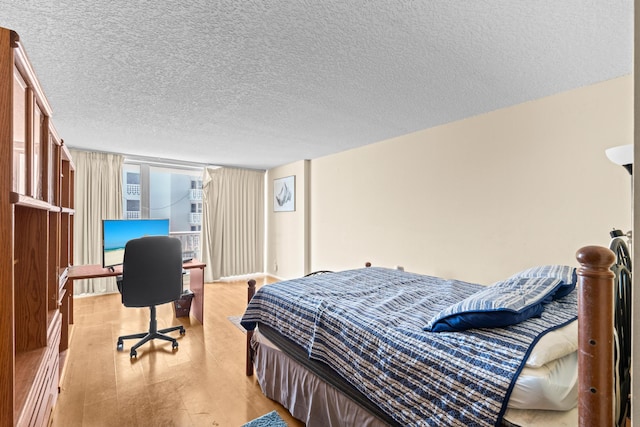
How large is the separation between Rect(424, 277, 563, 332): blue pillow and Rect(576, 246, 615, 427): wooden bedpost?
19.5 inches

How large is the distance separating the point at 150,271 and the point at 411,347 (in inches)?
96.3

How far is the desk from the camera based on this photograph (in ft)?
9.53

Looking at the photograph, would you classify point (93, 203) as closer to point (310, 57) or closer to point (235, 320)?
point (235, 320)

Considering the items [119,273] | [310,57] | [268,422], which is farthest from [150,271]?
[310,57]

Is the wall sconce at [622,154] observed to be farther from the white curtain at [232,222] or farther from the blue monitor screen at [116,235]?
the white curtain at [232,222]

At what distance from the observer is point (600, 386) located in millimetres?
782

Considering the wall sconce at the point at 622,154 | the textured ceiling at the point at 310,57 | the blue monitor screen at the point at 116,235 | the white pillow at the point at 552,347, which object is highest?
the textured ceiling at the point at 310,57

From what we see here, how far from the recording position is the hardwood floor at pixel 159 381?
1918mm

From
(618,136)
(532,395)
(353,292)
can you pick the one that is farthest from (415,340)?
(618,136)

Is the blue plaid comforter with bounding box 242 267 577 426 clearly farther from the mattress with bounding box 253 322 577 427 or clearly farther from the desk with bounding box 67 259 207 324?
the desk with bounding box 67 259 207 324

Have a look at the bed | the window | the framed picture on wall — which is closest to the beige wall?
the bed

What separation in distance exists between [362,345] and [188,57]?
1.97 meters

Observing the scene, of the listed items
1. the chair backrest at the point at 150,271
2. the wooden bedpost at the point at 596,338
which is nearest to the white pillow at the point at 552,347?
the wooden bedpost at the point at 596,338

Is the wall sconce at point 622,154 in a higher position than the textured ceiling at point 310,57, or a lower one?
lower
